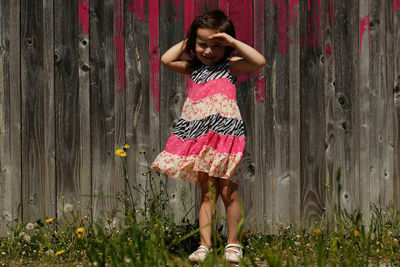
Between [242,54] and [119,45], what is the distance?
3.53 ft

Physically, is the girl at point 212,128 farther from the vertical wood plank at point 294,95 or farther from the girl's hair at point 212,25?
the vertical wood plank at point 294,95

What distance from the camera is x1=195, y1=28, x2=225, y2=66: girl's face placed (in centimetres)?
275

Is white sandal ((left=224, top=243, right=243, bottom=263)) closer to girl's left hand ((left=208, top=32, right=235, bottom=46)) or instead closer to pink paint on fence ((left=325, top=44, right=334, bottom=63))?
girl's left hand ((left=208, top=32, right=235, bottom=46))

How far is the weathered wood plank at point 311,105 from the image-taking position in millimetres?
3471

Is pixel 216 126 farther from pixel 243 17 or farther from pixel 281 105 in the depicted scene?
pixel 243 17

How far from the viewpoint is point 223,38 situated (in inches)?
106

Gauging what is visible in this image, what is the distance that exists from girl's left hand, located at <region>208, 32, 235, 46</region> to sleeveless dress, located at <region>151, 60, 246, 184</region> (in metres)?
0.17

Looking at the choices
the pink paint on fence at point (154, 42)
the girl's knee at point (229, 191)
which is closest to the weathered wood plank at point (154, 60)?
the pink paint on fence at point (154, 42)

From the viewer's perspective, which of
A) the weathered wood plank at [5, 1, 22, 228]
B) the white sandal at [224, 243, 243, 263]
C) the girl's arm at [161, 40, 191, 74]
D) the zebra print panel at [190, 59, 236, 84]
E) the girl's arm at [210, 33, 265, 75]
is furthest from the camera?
the weathered wood plank at [5, 1, 22, 228]

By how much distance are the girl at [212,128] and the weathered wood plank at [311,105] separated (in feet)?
2.62

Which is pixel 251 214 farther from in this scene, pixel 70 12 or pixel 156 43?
pixel 70 12

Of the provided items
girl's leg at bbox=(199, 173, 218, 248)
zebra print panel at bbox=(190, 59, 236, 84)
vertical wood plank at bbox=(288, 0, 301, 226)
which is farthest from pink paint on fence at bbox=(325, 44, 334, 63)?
girl's leg at bbox=(199, 173, 218, 248)

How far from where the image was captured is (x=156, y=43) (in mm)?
3449

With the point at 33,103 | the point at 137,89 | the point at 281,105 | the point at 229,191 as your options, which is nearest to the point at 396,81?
the point at 281,105
